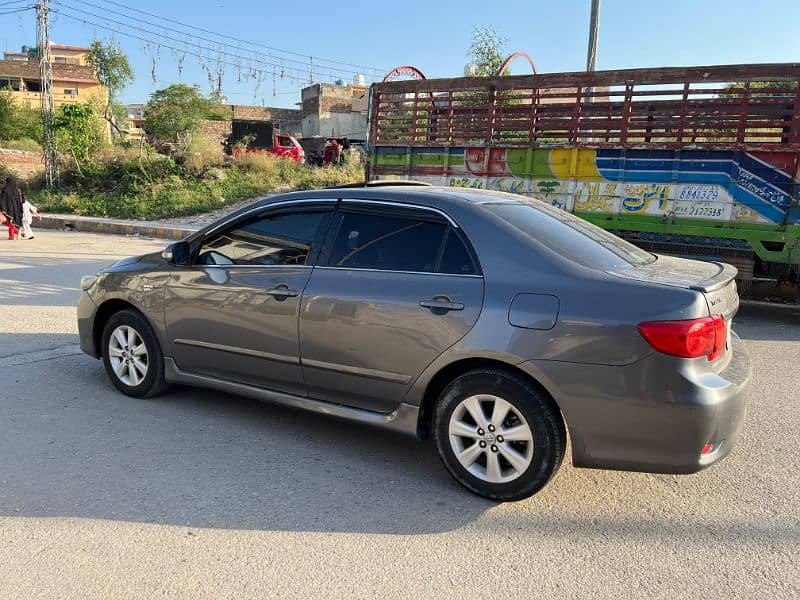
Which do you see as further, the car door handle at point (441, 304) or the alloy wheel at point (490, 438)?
the car door handle at point (441, 304)

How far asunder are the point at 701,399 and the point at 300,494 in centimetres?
209

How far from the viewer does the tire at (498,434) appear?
10.6 ft

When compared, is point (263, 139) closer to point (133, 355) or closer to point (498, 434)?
point (133, 355)

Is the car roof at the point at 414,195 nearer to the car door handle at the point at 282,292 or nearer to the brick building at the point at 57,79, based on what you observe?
the car door handle at the point at 282,292

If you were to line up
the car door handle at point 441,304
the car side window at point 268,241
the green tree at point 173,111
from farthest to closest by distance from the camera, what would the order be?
1. the green tree at point 173,111
2. the car side window at point 268,241
3. the car door handle at point 441,304

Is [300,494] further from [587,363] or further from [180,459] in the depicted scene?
[587,363]

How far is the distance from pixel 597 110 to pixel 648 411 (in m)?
6.52

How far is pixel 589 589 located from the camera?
2.73 metres

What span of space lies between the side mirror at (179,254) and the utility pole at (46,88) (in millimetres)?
24134

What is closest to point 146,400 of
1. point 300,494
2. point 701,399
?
point 300,494

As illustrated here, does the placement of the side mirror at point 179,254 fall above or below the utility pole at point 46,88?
below

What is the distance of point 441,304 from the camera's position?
347 cm

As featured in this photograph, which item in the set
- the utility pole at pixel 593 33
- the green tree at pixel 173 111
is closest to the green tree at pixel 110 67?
the green tree at pixel 173 111

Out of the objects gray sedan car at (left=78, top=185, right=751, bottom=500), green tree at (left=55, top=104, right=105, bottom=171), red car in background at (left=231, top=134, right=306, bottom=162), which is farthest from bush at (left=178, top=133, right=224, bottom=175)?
gray sedan car at (left=78, top=185, right=751, bottom=500)
